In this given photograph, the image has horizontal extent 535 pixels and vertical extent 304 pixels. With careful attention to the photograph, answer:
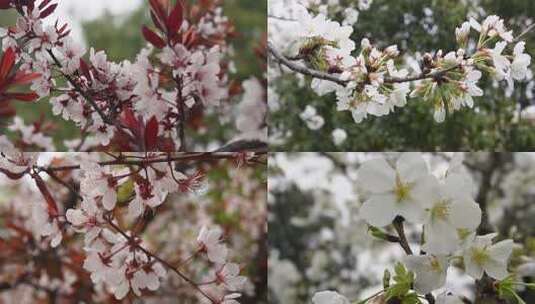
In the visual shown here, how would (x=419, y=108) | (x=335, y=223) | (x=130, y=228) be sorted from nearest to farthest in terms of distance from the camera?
(x=130, y=228) < (x=419, y=108) < (x=335, y=223)

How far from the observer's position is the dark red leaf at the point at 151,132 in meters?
0.79

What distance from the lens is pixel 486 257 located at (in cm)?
63

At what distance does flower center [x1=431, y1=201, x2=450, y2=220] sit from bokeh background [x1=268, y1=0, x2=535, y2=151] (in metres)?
0.56

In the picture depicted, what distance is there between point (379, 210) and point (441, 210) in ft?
0.16

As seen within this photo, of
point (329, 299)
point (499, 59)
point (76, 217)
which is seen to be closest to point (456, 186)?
point (329, 299)

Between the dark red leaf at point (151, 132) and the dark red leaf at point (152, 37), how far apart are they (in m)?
0.12

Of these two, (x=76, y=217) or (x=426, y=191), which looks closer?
(x=426, y=191)

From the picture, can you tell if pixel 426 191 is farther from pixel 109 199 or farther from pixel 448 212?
pixel 109 199

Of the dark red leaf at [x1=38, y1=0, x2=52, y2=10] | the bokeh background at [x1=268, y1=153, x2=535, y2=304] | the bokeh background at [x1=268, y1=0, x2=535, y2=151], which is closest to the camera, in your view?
the dark red leaf at [x1=38, y1=0, x2=52, y2=10]

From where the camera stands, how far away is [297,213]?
214 centimetres

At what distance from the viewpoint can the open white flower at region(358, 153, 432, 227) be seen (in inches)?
23.3

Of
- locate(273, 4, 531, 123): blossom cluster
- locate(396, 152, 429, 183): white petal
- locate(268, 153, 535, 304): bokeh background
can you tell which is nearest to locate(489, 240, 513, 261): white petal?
locate(396, 152, 429, 183): white petal

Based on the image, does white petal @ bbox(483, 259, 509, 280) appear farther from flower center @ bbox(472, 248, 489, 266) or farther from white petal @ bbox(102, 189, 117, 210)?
white petal @ bbox(102, 189, 117, 210)

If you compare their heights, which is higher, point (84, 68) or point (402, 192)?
point (84, 68)
